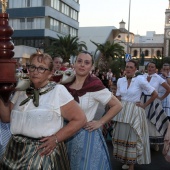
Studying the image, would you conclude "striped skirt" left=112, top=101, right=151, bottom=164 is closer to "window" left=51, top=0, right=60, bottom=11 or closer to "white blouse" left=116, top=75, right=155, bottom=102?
"white blouse" left=116, top=75, right=155, bottom=102

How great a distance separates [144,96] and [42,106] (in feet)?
14.3

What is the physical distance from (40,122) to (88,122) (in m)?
0.83

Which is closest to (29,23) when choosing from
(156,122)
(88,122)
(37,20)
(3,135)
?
(37,20)

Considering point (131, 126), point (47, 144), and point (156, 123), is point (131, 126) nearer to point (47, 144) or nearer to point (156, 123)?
point (156, 123)

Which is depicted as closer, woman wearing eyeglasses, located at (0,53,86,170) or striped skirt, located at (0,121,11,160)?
woman wearing eyeglasses, located at (0,53,86,170)

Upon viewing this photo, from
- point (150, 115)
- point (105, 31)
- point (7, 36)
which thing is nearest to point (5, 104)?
point (7, 36)

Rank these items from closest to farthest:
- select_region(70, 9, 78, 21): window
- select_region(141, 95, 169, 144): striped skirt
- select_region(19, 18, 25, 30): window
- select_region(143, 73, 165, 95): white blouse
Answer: select_region(141, 95, 169, 144): striped skirt
select_region(143, 73, 165, 95): white blouse
select_region(19, 18, 25, 30): window
select_region(70, 9, 78, 21): window

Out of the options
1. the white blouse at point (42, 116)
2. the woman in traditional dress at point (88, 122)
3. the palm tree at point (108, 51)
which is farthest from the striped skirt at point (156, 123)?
the palm tree at point (108, 51)

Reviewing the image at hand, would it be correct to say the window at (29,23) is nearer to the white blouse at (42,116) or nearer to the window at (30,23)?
the window at (30,23)

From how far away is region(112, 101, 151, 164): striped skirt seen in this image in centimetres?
505

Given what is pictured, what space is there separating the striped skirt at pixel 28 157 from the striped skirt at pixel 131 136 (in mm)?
2686

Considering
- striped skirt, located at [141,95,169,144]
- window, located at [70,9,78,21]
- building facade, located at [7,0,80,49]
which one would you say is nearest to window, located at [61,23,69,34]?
building facade, located at [7,0,80,49]

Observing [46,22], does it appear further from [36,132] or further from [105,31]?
[36,132]

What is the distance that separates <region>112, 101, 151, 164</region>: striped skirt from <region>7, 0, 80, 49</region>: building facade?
1382 inches
